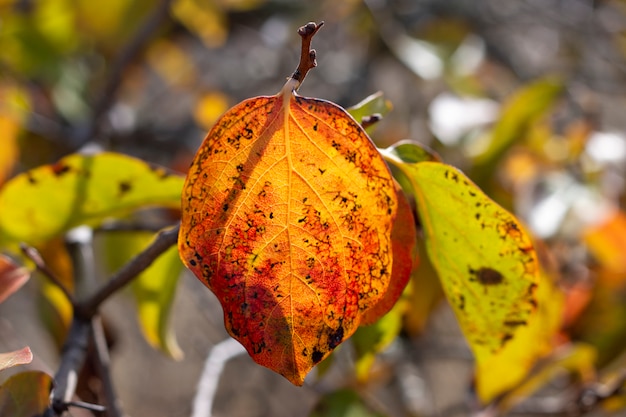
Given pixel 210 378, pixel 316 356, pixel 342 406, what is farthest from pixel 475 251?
pixel 210 378

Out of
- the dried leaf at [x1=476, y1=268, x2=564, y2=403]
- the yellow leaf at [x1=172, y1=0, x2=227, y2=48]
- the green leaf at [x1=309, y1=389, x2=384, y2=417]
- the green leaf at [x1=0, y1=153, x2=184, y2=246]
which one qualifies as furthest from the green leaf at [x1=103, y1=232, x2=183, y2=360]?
the yellow leaf at [x1=172, y1=0, x2=227, y2=48]

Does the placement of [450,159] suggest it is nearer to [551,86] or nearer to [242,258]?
[551,86]

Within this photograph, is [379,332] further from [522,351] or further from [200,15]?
[200,15]

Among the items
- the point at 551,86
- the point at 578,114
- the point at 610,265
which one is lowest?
the point at 578,114

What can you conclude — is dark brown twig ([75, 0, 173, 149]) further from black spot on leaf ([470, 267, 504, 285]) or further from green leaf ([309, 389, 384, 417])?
black spot on leaf ([470, 267, 504, 285])

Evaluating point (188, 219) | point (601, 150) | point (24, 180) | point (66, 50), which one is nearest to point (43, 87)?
point (66, 50)
